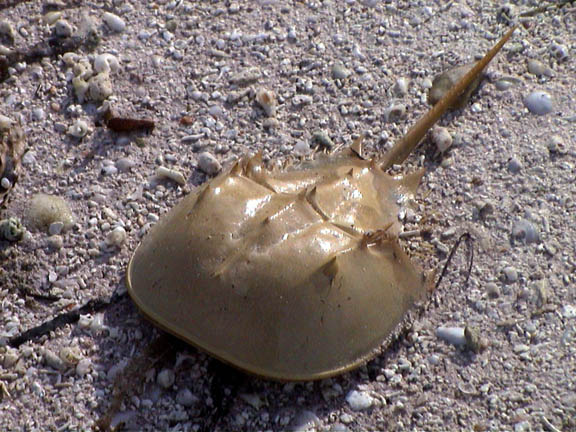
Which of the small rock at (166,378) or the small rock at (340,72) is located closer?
the small rock at (166,378)

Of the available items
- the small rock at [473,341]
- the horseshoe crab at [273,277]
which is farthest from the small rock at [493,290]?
the horseshoe crab at [273,277]

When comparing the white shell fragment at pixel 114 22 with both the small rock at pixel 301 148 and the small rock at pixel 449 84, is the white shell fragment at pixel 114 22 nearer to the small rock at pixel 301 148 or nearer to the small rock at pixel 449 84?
the small rock at pixel 301 148

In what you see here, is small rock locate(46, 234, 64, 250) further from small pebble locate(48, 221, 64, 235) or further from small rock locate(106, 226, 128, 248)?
small rock locate(106, 226, 128, 248)

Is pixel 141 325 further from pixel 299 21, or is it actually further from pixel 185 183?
pixel 299 21

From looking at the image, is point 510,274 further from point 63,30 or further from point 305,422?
point 63,30

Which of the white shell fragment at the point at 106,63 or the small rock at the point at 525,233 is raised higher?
the small rock at the point at 525,233

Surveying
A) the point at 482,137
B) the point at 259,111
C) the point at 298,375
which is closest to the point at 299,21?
the point at 259,111

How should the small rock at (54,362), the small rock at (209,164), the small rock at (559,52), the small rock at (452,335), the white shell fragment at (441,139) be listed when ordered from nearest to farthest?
the small rock at (54,362), the small rock at (452,335), the small rock at (209,164), the white shell fragment at (441,139), the small rock at (559,52)
